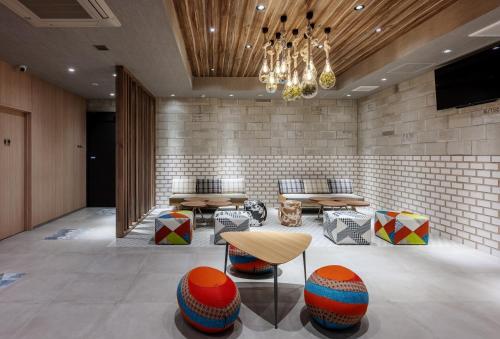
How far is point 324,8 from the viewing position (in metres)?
4.29

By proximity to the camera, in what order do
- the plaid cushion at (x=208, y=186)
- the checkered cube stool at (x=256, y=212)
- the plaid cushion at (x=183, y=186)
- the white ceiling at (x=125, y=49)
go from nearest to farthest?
1. the white ceiling at (x=125, y=49)
2. the checkered cube stool at (x=256, y=212)
3. the plaid cushion at (x=183, y=186)
4. the plaid cushion at (x=208, y=186)

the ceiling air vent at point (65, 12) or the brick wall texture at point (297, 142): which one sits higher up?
the ceiling air vent at point (65, 12)

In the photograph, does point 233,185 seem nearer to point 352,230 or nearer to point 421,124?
point 352,230

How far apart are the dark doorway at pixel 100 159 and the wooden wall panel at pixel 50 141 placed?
0.98 feet

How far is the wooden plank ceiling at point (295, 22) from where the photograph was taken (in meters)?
4.24

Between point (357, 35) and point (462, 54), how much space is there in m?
1.71

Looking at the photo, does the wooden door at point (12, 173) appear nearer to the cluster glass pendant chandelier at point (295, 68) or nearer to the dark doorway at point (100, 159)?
the dark doorway at point (100, 159)

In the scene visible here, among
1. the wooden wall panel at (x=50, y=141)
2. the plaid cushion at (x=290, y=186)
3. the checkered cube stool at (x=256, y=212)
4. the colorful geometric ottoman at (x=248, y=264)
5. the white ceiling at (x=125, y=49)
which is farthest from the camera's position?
the plaid cushion at (x=290, y=186)

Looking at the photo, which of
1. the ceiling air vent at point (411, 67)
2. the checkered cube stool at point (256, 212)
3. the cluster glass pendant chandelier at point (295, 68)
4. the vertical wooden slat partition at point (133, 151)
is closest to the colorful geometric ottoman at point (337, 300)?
the cluster glass pendant chandelier at point (295, 68)

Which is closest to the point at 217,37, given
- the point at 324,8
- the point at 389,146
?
the point at 324,8

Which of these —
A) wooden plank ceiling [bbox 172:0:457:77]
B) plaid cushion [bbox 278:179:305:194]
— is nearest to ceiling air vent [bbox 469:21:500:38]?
wooden plank ceiling [bbox 172:0:457:77]

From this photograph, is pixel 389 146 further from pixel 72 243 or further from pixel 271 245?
pixel 72 243

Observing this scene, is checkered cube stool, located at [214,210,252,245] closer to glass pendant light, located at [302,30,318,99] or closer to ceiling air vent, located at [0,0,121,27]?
glass pendant light, located at [302,30,318,99]

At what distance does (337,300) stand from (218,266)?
6.88 feet
